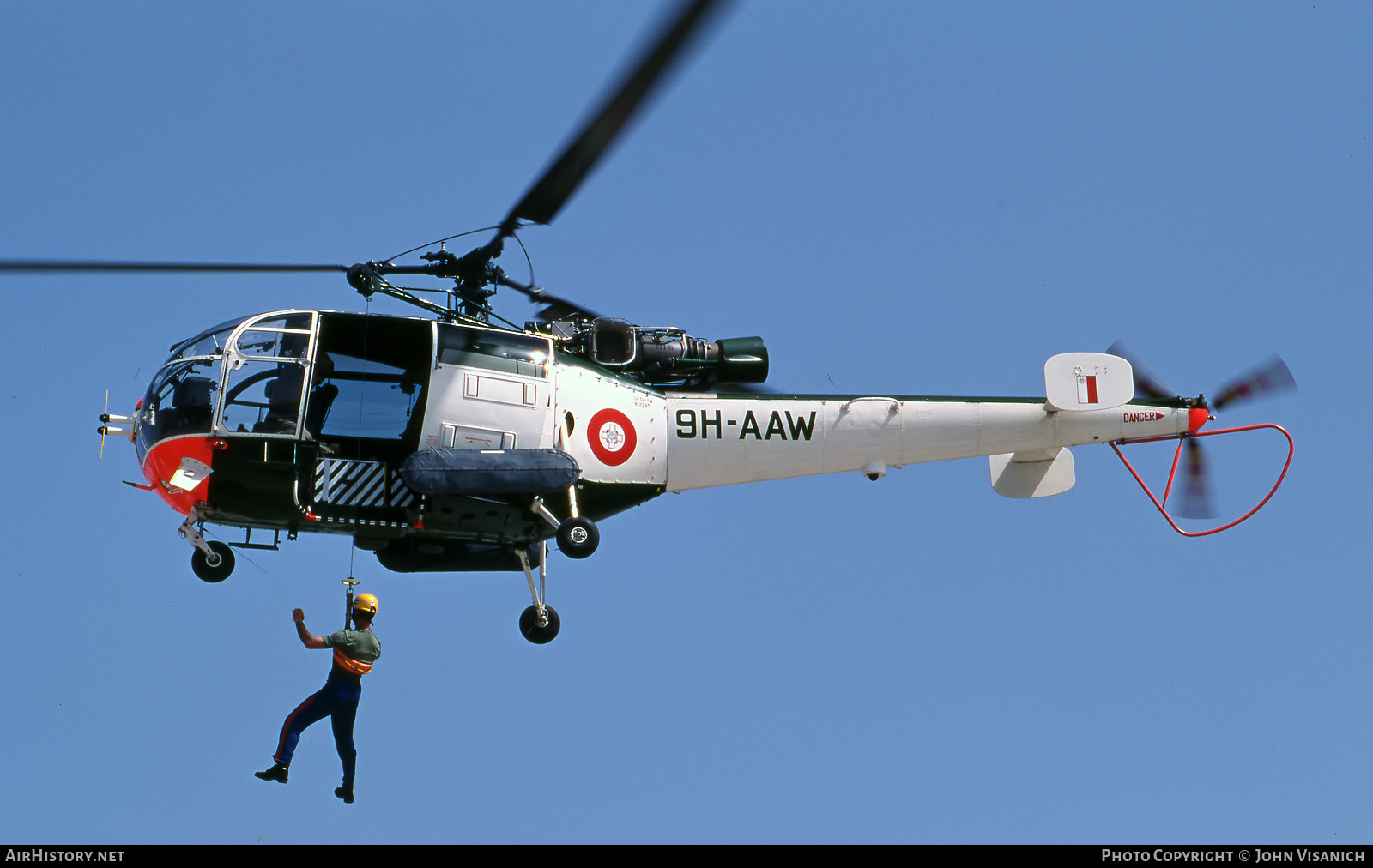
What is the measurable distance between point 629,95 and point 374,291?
486cm

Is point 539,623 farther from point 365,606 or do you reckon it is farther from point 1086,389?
point 1086,389

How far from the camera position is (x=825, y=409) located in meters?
16.9

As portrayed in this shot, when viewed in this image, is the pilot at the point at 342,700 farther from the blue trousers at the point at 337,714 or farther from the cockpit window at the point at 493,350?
the cockpit window at the point at 493,350

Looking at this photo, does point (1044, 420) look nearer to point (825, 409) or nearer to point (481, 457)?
point (825, 409)

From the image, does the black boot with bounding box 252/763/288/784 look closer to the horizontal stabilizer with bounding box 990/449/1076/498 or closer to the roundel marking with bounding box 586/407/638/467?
the roundel marking with bounding box 586/407/638/467

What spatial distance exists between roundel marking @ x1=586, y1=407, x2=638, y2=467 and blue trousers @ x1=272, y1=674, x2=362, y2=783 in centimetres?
335

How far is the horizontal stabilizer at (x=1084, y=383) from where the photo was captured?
17219 millimetres

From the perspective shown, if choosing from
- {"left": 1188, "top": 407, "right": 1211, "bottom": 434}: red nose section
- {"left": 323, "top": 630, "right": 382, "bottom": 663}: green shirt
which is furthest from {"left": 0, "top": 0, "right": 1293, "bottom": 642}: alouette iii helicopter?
{"left": 323, "top": 630, "right": 382, "bottom": 663}: green shirt

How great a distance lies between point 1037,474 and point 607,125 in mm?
8103

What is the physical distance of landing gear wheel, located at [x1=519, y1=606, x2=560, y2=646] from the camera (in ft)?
52.7

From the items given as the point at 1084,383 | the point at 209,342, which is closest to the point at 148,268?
the point at 209,342

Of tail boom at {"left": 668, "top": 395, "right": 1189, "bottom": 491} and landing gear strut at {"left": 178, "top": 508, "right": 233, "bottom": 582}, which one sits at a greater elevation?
tail boom at {"left": 668, "top": 395, "right": 1189, "bottom": 491}

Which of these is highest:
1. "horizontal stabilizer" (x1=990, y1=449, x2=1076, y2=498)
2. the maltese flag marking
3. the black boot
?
the maltese flag marking

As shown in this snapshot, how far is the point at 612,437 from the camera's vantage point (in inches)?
639
